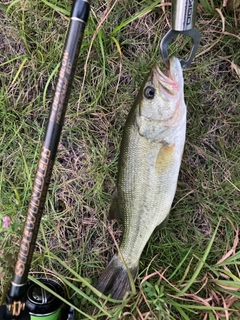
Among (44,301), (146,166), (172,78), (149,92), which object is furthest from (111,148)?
(44,301)

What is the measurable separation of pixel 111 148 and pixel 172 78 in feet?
2.36

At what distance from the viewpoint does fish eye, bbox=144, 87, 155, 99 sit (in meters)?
1.76

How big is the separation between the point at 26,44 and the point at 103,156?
83 centimetres

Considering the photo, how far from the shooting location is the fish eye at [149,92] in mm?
1761

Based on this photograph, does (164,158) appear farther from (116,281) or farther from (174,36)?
(116,281)

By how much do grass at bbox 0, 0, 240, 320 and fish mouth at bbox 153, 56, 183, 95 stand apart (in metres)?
0.50

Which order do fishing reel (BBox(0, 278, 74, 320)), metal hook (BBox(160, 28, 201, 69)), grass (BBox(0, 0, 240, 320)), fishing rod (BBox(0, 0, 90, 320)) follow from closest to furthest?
fishing rod (BBox(0, 0, 90, 320)) → metal hook (BBox(160, 28, 201, 69)) → fishing reel (BBox(0, 278, 74, 320)) → grass (BBox(0, 0, 240, 320))

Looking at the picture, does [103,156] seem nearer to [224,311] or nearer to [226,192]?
[226,192]

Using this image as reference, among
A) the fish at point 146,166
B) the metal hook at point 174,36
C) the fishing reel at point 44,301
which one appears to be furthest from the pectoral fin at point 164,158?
the fishing reel at point 44,301

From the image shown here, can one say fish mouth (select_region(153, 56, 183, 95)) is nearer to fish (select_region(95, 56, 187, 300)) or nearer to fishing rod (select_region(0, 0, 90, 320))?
fish (select_region(95, 56, 187, 300))

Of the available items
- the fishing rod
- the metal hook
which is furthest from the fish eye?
the fishing rod

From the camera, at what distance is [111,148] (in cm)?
230

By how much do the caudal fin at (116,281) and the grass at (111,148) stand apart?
0.24 ft

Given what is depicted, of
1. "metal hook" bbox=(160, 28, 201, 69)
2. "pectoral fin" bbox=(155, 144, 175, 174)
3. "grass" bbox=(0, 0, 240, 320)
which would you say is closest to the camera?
"metal hook" bbox=(160, 28, 201, 69)
